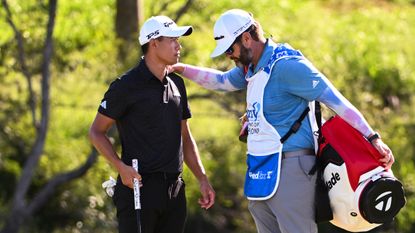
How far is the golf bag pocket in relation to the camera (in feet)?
17.8

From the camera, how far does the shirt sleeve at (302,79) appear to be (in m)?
5.33

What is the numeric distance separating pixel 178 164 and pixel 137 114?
14.9 inches

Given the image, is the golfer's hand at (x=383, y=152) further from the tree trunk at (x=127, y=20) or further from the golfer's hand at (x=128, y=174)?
the tree trunk at (x=127, y=20)

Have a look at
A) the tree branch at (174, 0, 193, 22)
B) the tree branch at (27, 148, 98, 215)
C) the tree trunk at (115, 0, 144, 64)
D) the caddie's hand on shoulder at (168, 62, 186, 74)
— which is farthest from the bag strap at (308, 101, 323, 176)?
the tree branch at (27, 148, 98, 215)

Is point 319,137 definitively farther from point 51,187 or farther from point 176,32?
point 51,187

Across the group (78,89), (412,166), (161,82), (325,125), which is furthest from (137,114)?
(412,166)

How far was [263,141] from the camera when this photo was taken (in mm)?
5480

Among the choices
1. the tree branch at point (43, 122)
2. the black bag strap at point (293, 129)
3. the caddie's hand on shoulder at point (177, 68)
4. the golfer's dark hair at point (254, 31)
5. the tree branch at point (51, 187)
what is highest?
the golfer's dark hair at point (254, 31)

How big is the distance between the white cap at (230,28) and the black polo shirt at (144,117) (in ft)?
1.39

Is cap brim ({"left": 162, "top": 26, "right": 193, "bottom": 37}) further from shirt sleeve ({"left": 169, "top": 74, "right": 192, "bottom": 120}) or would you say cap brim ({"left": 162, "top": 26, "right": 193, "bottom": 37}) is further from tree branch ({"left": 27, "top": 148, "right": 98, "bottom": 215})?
tree branch ({"left": 27, "top": 148, "right": 98, "bottom": 215})

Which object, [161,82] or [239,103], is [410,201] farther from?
[161,82]

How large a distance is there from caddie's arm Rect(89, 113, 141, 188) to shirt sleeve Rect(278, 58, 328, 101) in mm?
962

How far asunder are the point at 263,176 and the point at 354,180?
0.48 metres

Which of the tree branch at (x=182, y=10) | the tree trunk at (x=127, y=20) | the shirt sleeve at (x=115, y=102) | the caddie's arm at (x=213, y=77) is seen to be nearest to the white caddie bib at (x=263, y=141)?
the caddie's arm at (x=213, y=77)
